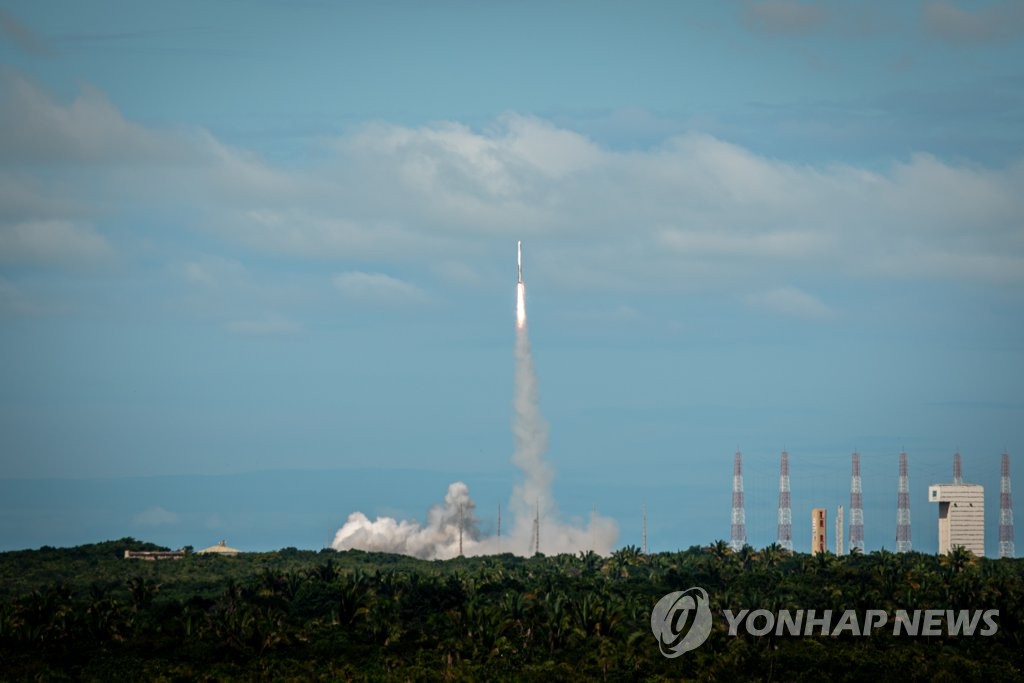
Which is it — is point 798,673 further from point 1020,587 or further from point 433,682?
point 1020,587

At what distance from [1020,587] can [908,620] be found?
28.1 meters

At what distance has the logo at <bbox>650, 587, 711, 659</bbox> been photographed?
494ft

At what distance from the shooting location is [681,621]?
162625mm

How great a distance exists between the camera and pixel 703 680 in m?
138

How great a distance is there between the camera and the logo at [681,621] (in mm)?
150500

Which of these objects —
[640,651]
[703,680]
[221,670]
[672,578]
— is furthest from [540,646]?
[672,578]
